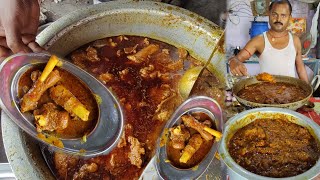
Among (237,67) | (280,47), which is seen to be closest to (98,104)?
(237,67)

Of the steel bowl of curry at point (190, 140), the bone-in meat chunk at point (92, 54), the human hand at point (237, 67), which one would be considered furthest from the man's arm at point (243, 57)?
the bone-in meat chunk at point (92, 54)

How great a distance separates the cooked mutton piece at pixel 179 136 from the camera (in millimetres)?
847

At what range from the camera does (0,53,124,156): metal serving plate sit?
766mm

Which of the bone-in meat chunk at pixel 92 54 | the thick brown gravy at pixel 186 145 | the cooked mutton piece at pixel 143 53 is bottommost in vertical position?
the thick brown gravy at pixel 186 145

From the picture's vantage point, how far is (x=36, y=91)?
765 mm

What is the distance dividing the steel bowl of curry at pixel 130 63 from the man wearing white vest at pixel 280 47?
5.9 inches

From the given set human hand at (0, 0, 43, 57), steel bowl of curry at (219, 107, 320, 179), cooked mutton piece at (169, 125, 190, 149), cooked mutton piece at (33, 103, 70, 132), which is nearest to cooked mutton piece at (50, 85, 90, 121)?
cooked mutton piece at (33, 103, 70, 132)

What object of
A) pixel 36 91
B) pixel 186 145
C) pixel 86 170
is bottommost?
pixel 86 170

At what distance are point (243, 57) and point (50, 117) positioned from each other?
0.45m

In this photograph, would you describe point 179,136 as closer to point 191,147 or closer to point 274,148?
point 191,147

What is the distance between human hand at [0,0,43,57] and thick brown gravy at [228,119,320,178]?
0.53m

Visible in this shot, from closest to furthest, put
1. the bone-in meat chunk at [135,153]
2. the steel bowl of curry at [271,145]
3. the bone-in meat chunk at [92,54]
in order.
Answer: the steel bowl of curry at [271,145] < the bone-in meat chunk at [135,153] < the bone-in meat chunk at [92,54]

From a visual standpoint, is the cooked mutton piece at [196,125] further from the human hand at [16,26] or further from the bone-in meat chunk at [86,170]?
the human hand at [16,26]

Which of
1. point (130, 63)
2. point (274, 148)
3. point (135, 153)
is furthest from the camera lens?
point (130, 63)
